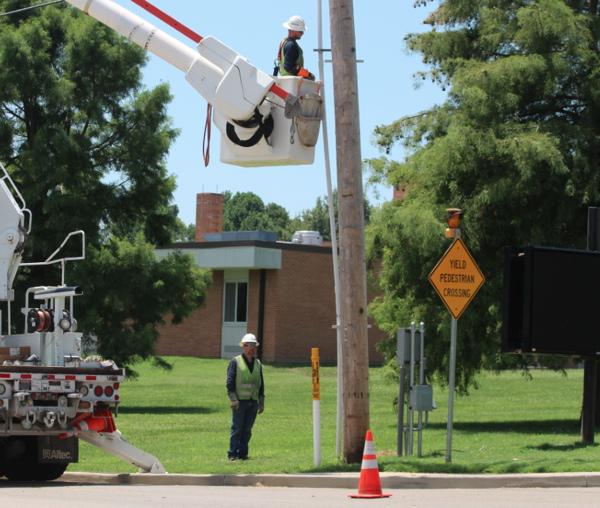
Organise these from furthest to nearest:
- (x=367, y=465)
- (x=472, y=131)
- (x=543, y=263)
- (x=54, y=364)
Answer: (x=472, y=131) → (x=543, y=263) → (x=54, y=364) → (x=367, y=465)

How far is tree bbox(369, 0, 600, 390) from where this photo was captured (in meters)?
24.2

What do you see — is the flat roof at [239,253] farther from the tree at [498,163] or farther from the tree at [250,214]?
the tree at [250,214]

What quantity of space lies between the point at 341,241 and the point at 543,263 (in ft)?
10.4

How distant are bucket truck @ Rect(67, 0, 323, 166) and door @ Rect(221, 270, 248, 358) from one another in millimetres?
39603

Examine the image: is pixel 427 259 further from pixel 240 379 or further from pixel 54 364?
pixel 54 364

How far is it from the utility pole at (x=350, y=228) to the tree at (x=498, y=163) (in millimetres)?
7791

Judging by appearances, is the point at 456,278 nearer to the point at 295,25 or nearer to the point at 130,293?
the point at 295,25

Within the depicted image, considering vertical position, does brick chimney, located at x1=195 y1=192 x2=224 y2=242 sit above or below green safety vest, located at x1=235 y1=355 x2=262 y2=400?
above

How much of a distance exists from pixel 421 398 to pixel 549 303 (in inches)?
90.7

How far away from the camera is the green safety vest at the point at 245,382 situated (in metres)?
18.3

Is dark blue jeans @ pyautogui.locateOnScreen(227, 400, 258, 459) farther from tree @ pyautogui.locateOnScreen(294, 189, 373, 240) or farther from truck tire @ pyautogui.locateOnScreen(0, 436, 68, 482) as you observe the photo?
tree @ pyautogui.locateOnScreen(294, 189, 373, 240)

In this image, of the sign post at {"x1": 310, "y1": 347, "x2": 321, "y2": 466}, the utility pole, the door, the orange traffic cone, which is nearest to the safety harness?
the utility pole

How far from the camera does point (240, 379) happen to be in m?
18.3

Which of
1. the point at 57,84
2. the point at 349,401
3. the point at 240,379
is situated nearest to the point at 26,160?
the point at 57,84
